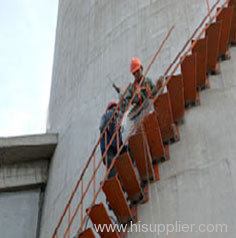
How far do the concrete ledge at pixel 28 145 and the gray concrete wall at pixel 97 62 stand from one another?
0.43 metres

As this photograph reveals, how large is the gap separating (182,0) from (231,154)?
5096 millimetres

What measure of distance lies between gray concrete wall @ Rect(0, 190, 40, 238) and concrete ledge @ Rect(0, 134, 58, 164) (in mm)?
1067

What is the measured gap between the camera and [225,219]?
8906 millimetres

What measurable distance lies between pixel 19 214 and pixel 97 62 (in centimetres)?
452

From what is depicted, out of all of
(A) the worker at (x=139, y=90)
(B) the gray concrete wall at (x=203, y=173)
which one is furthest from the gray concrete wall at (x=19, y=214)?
(B) the gray concrete wall at (x=203, y=173)

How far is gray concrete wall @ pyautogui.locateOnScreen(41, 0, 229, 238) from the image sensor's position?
13.0 m

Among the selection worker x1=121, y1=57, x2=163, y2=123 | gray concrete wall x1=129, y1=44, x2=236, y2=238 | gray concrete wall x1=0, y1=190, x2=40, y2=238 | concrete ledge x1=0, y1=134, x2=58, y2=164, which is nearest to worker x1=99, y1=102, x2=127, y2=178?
worker x1=121, y1=57, x2=163, y2=123

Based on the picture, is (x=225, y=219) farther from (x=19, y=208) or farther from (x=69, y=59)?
(x=69, y=59)

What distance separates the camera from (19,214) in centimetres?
1497

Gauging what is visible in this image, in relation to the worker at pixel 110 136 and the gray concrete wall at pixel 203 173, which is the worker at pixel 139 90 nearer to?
the worker at pixel 110 136

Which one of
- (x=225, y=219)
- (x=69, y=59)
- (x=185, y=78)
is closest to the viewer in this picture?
(x=225, y=219)

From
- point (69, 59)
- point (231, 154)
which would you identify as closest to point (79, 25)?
point (69, 59)

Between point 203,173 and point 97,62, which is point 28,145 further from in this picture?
point 203,173

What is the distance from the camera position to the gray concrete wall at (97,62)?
13031 mm
